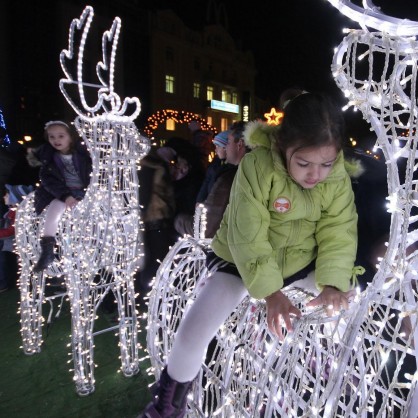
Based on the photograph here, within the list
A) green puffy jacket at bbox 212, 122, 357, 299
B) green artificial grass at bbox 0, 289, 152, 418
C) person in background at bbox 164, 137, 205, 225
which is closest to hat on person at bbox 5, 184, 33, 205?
green artificial grass at bbox 0, 289, 152, 418

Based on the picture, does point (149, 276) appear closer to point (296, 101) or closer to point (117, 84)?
point (296, 101)

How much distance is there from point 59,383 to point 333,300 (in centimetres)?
249

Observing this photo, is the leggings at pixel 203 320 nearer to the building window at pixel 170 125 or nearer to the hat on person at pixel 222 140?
the hat on person at pixel 222 140

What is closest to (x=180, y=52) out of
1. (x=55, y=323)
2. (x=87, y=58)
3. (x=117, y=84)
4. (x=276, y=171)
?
(x=117, y=84)

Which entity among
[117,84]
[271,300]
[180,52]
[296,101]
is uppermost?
[180,52]

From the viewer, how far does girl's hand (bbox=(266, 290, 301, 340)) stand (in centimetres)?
133

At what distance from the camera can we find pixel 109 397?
2.89 m

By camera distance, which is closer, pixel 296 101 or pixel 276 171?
pixel 296 101

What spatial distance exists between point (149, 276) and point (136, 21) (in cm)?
2032

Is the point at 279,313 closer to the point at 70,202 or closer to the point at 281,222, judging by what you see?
the point at 281,222

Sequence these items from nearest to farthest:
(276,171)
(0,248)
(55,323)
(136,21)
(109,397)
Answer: (276,171) < (109,397) < (55,323) < (0,248) < (136,21)

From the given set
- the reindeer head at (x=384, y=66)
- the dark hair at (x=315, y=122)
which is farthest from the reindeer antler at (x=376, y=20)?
the dark hair at (x=315, y=122)

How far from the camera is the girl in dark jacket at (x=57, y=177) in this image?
11.0ft

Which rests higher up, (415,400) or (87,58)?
(87,58)
